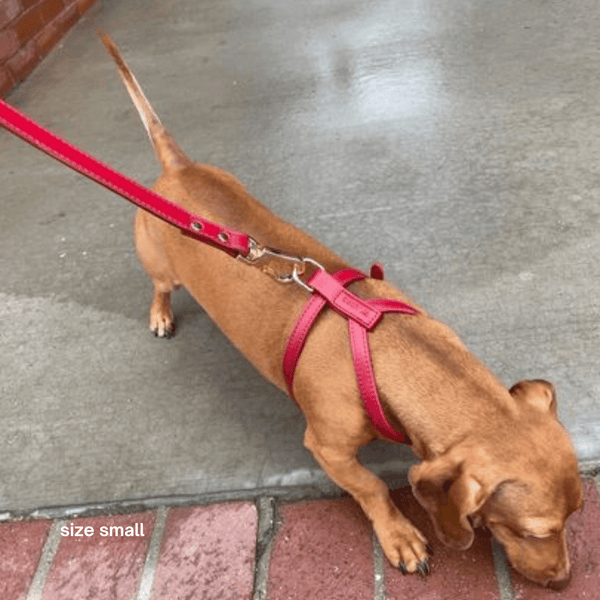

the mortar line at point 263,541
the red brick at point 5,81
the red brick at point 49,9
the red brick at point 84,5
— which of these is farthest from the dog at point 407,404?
the red brick at point 84,5

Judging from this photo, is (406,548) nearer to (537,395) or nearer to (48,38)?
(537,395)

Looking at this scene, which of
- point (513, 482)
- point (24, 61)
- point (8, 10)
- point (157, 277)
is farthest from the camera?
point (24, 61)

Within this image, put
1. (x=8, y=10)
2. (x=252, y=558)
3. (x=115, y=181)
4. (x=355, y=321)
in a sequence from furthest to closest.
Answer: (x=8, y=10) < (x=252, y=558) < (x=355, y=321) < (x=115, y=181)

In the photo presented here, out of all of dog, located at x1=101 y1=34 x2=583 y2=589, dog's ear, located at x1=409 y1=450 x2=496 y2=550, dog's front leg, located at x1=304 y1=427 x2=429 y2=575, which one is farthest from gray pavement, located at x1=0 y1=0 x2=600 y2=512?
dog's ear, located at x1=409 y1=450 x2=496 y2=550

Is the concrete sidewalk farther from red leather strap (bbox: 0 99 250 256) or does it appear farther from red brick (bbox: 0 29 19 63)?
red brick (bbox: 0 29 19 63)

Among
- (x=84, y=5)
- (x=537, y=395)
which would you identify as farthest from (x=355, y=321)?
(x=84, y=5)

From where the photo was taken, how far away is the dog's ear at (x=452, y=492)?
63.9 inches

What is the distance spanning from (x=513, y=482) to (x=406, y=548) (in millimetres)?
578

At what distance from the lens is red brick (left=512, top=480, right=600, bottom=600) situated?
1937mm

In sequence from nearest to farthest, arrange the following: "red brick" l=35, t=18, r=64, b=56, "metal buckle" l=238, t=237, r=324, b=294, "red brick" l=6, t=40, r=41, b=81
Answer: "metal buckle" l=238, t=237, r=324, b=294 < "red brick" l=6, t=40, r=41, b=81 < "red brick" l=35, t=18, r=64, b=56

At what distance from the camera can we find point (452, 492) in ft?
5.41

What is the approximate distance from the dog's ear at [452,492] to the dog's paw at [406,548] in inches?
14.0

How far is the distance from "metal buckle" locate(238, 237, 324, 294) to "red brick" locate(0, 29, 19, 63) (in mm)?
3516

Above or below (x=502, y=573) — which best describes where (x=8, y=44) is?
above
